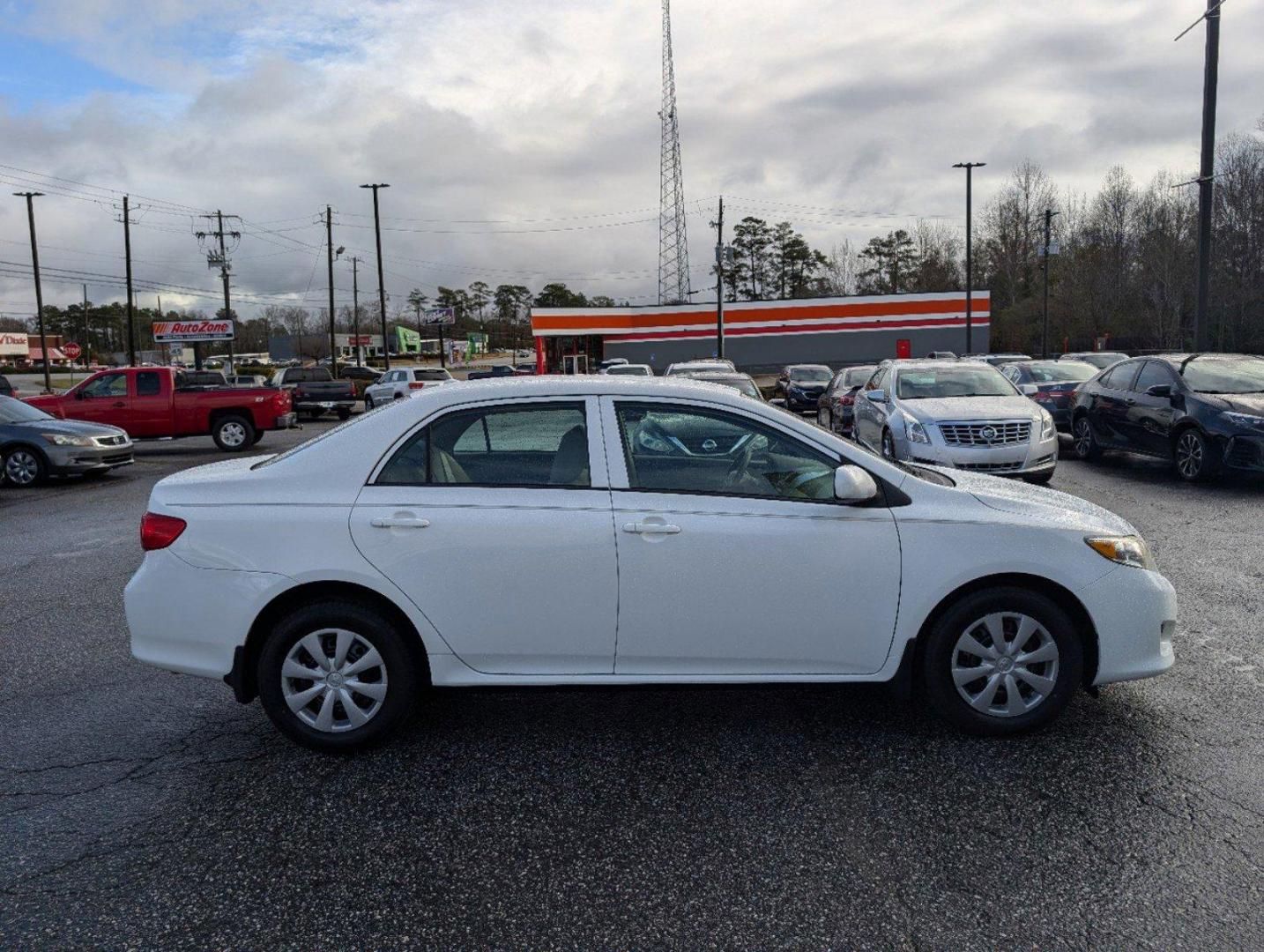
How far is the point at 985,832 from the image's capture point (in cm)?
339

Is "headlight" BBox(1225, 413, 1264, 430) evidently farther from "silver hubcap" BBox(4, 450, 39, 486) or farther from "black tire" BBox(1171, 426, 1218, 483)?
"silver hubcap" BBox(4, 450, 39, 486)

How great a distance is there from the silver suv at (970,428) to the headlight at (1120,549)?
261 inches

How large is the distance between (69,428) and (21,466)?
90 cm

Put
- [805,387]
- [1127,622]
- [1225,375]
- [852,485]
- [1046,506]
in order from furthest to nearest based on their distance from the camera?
[805,387]
[1225,375]
[1046,506]
[1127,622]
[852,485]

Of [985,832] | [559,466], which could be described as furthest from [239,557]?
[985,832]

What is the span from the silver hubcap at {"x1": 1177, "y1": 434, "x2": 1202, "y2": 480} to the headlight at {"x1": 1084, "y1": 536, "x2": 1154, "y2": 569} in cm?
875

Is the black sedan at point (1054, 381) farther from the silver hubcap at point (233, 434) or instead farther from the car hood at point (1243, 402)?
the silver hubcap at point (233, 434)

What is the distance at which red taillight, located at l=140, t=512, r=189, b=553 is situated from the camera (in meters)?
4.12

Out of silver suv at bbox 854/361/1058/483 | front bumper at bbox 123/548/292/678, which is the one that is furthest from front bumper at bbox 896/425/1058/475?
front bumper at bbox 123/548/292/678

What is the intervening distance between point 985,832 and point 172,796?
316 cm

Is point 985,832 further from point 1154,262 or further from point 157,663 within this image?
point 1154,262

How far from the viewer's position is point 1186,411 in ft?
39.0

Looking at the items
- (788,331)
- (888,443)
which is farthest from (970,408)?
(788,331)

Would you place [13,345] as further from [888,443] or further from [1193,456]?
[1193,456]
